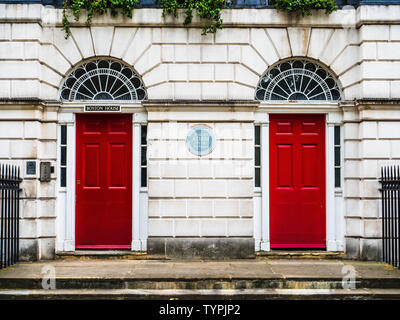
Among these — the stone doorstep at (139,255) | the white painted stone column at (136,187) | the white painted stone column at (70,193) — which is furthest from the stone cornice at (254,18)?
the stone doorstep at (139,255)

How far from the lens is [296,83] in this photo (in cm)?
987

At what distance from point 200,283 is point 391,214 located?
15.0 ft

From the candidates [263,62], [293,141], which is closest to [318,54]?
[263,62]

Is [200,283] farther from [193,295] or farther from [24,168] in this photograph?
[24,168]

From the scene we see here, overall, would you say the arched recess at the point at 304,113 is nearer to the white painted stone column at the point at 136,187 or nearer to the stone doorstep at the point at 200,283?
the stone doorstep at the point at 200,283

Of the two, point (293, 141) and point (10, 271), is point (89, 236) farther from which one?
point (293, 141)

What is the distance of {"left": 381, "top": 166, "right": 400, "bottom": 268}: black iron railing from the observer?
8781mm

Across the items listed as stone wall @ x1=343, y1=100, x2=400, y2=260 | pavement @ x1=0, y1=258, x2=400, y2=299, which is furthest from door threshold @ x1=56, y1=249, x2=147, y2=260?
stone wall @ x1=343, y1=100, x2=400, y2=260

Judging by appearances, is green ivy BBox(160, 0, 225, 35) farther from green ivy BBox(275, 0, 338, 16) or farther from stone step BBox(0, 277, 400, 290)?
stone step BBox(0, 277, 400, 290)

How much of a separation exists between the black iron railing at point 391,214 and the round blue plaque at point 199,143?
358 centimetres

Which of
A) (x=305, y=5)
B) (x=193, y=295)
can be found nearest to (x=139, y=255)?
(x=193, y=295)

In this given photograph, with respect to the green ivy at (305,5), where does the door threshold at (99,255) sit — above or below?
below

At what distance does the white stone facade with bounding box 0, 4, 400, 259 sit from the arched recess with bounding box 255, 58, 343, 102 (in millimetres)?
219

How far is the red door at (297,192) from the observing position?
9797mm
